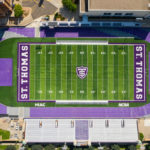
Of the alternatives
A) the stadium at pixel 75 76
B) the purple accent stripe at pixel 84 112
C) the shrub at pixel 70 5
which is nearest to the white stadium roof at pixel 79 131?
the purple accent stripe at pixel 84 112

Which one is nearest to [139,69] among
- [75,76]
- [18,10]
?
[75,76]

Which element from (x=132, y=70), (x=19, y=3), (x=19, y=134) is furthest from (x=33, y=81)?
(x=132, y=70)

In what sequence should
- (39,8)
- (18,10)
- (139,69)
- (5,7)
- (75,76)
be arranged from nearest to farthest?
(5,7) < (18,10) < (139,69) < (75,76) < (39,8)

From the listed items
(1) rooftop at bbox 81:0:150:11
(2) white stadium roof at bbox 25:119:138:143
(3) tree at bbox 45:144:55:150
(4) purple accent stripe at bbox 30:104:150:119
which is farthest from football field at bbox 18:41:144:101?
(3) tree at bbox 45:144:55:150

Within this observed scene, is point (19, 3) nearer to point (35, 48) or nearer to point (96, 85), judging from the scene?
point (35, 48)

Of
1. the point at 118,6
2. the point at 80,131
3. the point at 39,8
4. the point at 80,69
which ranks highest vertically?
the point at 39,8

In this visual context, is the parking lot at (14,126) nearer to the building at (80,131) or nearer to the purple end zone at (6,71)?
the building at (80,131)

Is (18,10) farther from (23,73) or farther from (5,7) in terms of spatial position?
(23,73)
